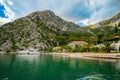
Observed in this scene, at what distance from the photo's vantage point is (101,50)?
15562cm

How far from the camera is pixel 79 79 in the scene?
49531 mm

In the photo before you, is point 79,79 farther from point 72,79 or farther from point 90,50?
point 90,50

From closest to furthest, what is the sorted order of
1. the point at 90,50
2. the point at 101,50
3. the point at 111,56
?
1. the point at 111,56
2. the point at 101,50
3. the point at 90,50

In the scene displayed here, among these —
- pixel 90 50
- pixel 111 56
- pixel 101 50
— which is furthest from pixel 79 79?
pixel 90 50

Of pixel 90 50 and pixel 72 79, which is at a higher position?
pixel 90 50

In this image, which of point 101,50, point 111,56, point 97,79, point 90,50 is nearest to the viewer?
point 97,79

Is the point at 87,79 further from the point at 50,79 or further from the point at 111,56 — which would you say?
the point at 111,56

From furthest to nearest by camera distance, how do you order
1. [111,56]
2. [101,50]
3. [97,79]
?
[101,50] → [111,56] → [97,79]

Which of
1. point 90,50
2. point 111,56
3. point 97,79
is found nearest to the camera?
point 97,79

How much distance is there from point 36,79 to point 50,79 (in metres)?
3.63

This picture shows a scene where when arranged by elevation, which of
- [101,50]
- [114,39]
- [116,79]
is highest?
[114,39]

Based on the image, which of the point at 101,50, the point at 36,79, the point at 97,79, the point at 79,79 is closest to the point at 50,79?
the point at 36,79

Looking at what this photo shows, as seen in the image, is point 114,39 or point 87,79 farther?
point 114,39

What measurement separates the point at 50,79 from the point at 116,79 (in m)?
16.9
